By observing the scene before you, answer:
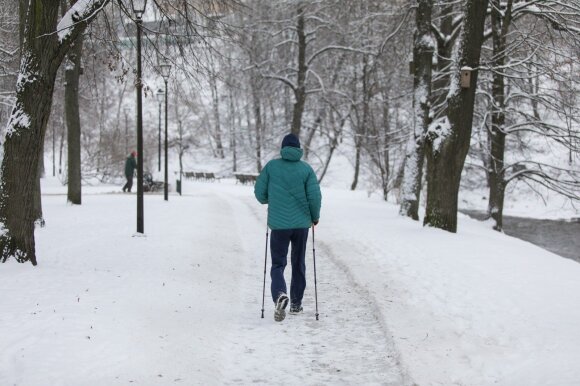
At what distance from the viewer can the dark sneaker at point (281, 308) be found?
20.9ft

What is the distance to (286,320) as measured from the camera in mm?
6543

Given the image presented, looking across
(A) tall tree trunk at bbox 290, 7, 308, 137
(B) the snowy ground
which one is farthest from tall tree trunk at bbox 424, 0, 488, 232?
(A) tall tree trunk at bbox 290, 7, 308, 137

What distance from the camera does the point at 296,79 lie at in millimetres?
28422

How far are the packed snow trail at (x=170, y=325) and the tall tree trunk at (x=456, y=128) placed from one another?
3.96 m

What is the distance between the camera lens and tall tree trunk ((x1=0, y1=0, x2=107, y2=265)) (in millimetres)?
7262

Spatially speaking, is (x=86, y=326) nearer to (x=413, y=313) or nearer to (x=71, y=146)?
(x=413, y=313)

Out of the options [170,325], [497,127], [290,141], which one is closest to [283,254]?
[290,141]

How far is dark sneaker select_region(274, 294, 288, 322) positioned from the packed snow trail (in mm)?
103

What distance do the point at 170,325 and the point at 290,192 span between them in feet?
6.48

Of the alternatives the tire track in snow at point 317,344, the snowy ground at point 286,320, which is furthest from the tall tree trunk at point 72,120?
the tire track in snow at point 317,344

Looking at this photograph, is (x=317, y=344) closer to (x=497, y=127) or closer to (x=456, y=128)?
(x=456, y=128)

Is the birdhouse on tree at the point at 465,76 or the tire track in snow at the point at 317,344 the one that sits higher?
the birdhouse on tree at the point at 465,76

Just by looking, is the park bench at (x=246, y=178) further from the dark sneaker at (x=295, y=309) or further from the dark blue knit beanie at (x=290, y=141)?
the dark blue knit beanie at (x=290, y=141)

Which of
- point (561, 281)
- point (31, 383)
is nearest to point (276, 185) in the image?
point (31, 383)
